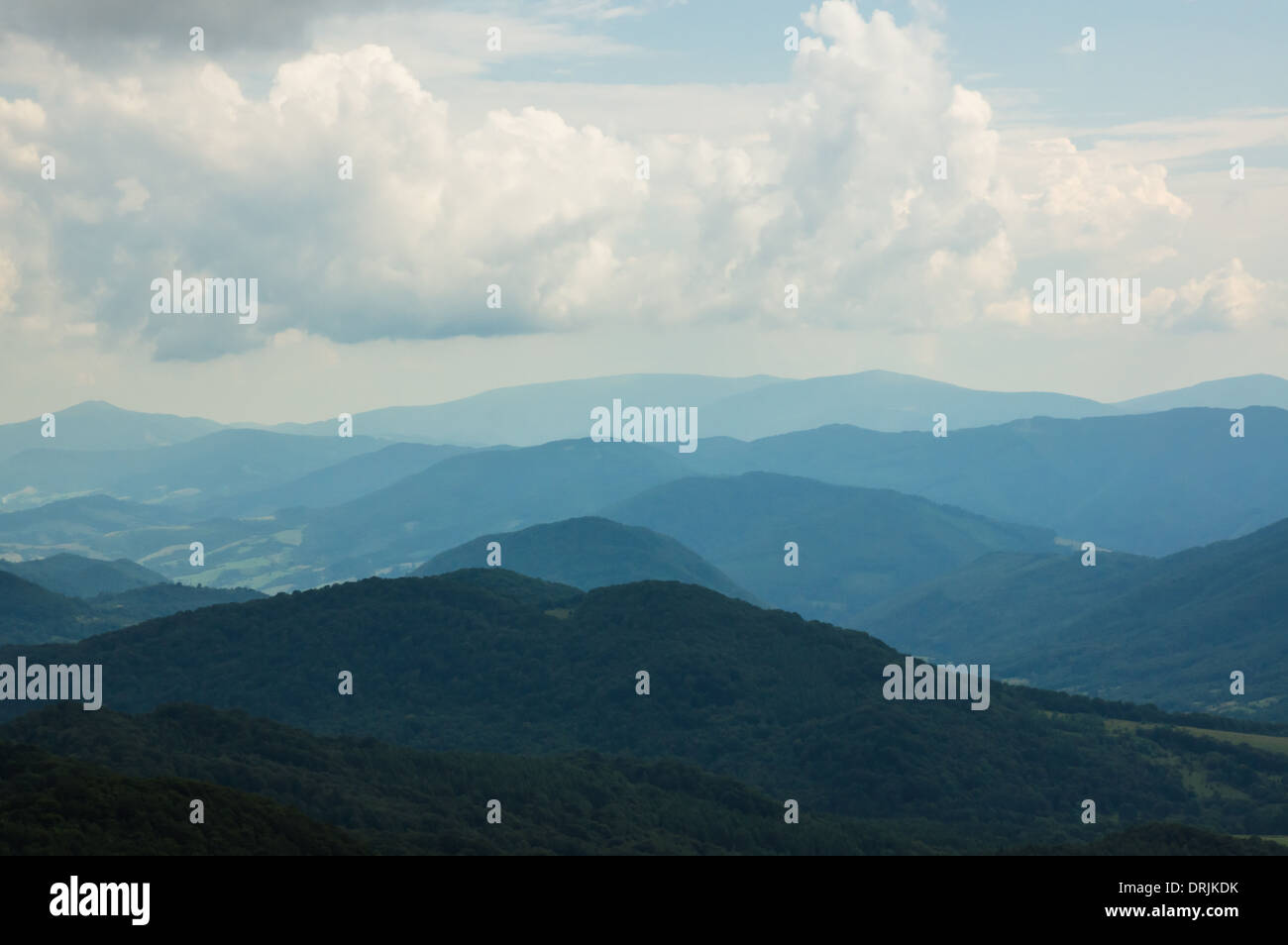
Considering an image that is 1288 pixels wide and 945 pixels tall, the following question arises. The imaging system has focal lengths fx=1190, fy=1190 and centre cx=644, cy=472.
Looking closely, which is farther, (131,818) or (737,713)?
(737,713)

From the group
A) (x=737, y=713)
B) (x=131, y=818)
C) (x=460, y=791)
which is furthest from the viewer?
(x=737, y=713)
